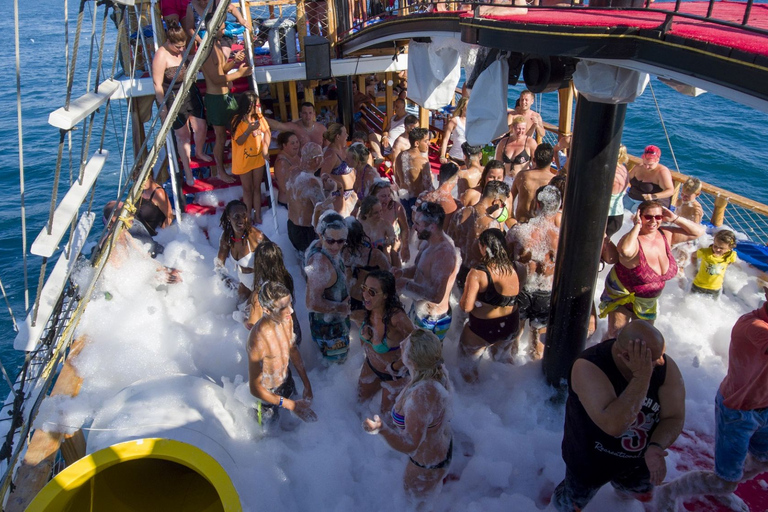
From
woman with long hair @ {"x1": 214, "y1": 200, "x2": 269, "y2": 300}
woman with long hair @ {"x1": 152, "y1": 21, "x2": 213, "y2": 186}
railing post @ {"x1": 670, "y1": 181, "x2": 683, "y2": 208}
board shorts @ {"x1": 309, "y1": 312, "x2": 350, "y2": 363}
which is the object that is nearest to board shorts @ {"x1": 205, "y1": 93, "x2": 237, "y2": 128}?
woman with long hair @ {"x1": 152, "y1": 21, "x2": 213, "y2": 186}

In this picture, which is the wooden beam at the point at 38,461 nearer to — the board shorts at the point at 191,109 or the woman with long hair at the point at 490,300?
the woman with long hair at the point at 490,300

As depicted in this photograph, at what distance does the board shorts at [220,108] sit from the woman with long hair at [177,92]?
248mm

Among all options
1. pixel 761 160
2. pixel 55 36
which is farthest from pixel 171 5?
pixel 55 36

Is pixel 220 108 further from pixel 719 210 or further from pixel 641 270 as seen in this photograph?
pixel 719 210

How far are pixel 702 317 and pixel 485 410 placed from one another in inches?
105

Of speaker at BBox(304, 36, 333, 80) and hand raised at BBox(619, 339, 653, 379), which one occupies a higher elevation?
speaker at BBox(304, 36, 333, 80)

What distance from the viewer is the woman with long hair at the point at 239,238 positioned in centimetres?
475

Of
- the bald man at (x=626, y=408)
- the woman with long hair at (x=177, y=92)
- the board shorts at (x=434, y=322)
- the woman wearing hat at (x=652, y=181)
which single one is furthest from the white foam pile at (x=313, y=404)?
the woman with long hair at (x=177, y=92)

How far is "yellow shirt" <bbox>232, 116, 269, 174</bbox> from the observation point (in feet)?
20.2

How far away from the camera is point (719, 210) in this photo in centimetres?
694

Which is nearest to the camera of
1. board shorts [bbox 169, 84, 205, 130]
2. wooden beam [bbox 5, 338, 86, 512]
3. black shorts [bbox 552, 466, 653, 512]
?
black shorts [bbox 552, 466, 653, 512]

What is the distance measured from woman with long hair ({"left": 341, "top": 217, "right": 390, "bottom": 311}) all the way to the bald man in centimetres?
224

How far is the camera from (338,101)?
838cm

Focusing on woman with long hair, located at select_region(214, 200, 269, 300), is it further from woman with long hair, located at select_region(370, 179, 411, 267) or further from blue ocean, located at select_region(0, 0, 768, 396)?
blue ocean, located at select_region(0, 0, 768, 396)
